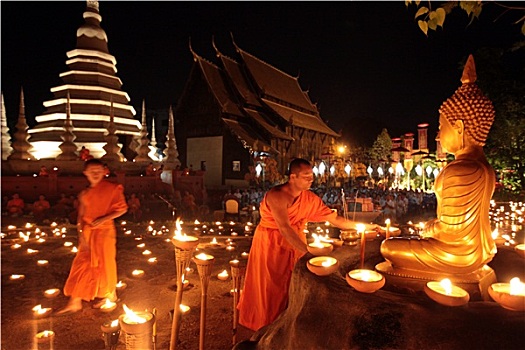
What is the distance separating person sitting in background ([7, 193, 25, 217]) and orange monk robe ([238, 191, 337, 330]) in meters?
10.7

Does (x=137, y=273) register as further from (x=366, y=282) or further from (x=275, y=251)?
(x=366, y=282)

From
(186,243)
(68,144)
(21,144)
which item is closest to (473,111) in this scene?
(186,243)

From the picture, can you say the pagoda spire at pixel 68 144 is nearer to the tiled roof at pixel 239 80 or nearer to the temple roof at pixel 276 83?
the tiled roof at pixel 239 80

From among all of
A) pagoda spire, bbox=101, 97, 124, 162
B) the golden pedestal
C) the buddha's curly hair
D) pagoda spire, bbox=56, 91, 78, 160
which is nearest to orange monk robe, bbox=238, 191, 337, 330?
the golden pedestal

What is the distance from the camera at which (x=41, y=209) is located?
10.9m

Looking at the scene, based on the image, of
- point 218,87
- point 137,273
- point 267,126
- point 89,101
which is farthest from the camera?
point 267,126

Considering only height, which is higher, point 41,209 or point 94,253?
point 94,253

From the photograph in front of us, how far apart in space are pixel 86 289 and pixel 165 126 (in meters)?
51.0

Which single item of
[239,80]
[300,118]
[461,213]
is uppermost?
[239,80]

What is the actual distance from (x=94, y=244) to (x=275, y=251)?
2.60m

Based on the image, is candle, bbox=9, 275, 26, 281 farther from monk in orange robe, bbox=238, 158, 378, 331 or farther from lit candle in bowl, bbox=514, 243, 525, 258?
lit candle in bowl, bbox=514, 243, 525, 258

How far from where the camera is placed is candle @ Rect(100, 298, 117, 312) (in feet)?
13.9

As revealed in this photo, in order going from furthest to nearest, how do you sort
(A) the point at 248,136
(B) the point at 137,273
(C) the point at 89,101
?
(A) the point at 248,136, (C) the point at 89,101, (B) the point at 137,273

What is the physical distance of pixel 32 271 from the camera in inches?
235
